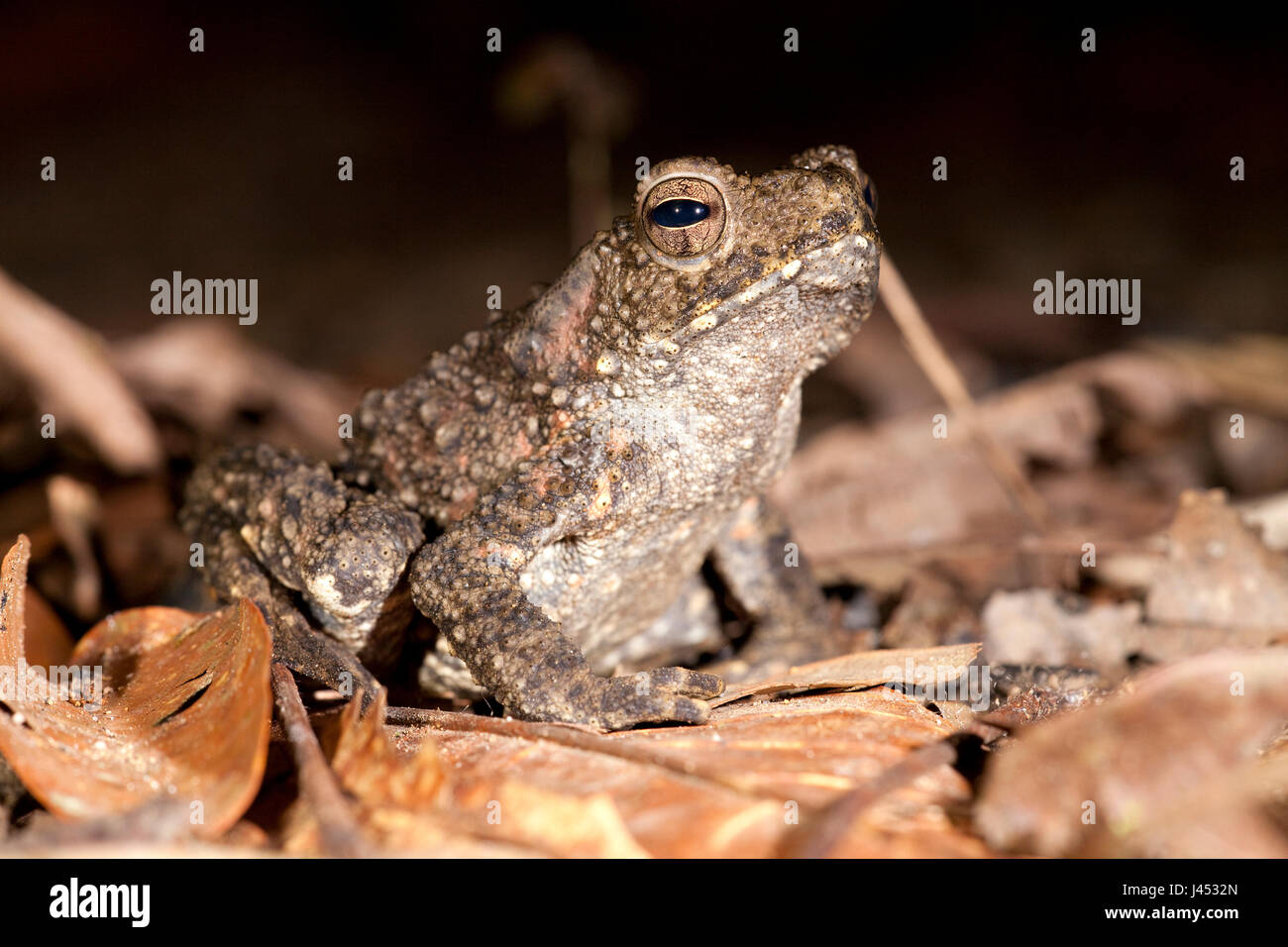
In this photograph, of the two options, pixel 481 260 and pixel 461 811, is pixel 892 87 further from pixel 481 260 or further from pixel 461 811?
pixel 461 811

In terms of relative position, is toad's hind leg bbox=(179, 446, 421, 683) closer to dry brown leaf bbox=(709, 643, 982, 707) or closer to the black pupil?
dry brown leaf bbox=(709, 643, 982, 707)

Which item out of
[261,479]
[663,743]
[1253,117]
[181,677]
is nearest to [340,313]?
[261,479]

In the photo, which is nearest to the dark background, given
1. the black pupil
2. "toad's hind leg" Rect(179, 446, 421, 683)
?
"toad's hind leg" Rect(179, 446, 421, 683)

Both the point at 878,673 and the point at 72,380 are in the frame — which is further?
the point at 72,380

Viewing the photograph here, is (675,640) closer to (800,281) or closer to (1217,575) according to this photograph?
(800,281)

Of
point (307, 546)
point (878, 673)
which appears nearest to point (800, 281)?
point (878, 673)

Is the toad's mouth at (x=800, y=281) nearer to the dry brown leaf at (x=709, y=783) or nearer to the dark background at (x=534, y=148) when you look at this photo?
the dry brown leaf at (x=709, y=783)
